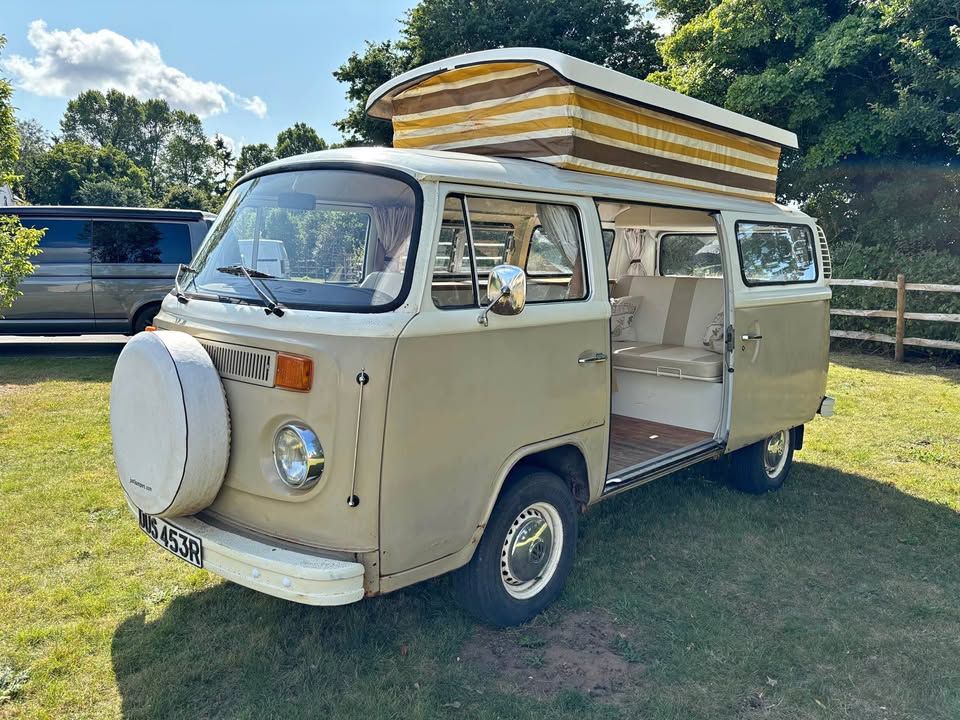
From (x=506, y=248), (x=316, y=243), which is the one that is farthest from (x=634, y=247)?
(x=316, y=243)

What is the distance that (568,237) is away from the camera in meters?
3.89

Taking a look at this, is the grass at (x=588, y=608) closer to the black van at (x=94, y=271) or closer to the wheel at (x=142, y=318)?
the wheel at (x=142, y=318)

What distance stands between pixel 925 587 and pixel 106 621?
4.60m

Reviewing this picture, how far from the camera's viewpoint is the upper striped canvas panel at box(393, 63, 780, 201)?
4.00 metres

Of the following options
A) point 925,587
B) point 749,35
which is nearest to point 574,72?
point 925,587

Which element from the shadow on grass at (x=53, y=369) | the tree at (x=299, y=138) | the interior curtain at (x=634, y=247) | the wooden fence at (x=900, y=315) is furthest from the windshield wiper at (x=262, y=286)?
the tree at (x=299, y=138)

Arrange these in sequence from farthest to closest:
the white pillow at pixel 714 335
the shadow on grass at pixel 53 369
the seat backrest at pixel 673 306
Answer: the shadow on grass at pixel 53 369 < the seat backrest at pixel 673 306 < the white pillow at pixel 714 335

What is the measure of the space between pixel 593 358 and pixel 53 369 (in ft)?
28.7

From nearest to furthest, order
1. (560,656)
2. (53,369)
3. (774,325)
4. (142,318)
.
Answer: (560,656) < (774,325) < (53,369) < (142,318)

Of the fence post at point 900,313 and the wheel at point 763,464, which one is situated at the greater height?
the fence post at point 900,313

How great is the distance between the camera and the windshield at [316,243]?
312 cm

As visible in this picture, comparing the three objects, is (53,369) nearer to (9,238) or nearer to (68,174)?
(9,238)

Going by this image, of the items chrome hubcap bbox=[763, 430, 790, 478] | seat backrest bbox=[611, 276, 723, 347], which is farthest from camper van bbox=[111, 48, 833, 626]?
seat backrest bbox=[611, 276, 723, 347]

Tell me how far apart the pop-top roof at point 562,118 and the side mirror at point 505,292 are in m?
1.10
